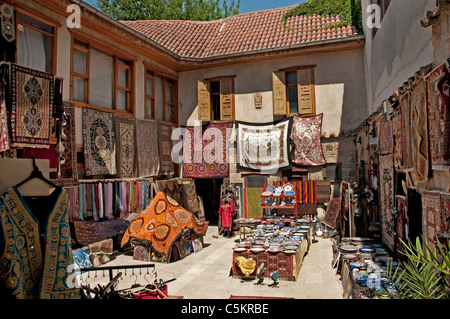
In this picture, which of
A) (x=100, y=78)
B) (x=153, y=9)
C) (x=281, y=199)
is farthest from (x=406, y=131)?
(x=153, y=9)

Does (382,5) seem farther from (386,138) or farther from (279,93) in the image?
(279,93)

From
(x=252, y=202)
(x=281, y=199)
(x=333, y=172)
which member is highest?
(x=333, y=172)

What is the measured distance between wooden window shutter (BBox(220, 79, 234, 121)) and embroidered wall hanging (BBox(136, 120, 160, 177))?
2841 mm

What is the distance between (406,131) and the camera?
491 cm

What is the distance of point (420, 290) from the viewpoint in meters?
2.51

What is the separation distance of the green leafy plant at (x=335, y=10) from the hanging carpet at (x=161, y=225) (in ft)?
30.5

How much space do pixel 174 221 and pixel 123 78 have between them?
5510 mm

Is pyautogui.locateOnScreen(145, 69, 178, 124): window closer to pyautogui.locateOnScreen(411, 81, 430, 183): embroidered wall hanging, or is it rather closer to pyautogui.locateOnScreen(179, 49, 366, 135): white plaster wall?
pyautogui.locateOnScreen(179, 49, 366, 135): white plaster wall

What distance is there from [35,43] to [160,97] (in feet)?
18.6

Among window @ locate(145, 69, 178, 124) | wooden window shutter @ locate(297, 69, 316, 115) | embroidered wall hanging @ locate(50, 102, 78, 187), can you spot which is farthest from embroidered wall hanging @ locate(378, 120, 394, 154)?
window @ locate(145, 69, 178, 124)
